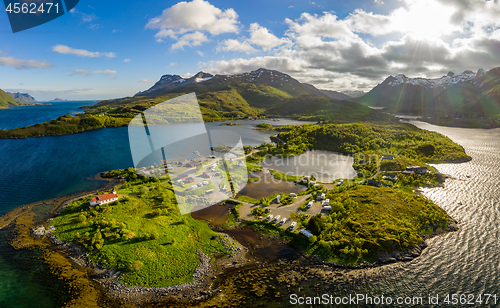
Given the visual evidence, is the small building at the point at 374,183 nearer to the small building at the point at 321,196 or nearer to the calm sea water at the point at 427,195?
the calm sea water at the point at 427,195

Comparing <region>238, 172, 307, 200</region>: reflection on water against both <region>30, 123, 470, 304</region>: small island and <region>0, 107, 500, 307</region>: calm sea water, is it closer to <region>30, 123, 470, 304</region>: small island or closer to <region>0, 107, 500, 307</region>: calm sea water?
<region>30, 123, 470, 304</region>: small island

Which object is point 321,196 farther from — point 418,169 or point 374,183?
point 418,169

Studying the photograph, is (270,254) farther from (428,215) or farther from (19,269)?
(19,269)

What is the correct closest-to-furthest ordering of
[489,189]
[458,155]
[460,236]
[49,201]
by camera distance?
[460,236]
[49,201]
[489,189]
[458,155]

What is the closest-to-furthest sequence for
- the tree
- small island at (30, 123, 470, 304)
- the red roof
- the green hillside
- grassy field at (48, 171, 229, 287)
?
grassy field at (48, 171, 229, 287)
small island at (30, 123, 470, 304)
the red roof
the tree
the green hillside

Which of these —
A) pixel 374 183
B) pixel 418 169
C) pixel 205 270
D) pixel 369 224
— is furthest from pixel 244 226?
pixel 418 169

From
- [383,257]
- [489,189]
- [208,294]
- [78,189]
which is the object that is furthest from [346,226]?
[78,189]

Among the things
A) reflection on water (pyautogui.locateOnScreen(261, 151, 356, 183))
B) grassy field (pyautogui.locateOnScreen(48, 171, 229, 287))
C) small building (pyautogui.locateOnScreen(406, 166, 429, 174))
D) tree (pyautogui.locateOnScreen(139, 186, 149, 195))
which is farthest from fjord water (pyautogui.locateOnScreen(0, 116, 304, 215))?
small building (pyautogui.locateOnScreen(406, 166, 429, 174))
